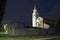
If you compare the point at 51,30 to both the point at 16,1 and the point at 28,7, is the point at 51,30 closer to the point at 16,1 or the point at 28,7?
the point at 28,7

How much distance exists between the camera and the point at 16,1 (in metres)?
3.34

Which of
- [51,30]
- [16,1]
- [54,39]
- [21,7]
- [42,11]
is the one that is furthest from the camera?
[42,11]

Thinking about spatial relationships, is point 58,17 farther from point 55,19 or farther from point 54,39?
point 54,39

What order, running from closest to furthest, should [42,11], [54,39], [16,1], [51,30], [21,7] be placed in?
1. [54,39]
2. [16,1]
3. [21,7]
4. [51,30]
5. [42,11]

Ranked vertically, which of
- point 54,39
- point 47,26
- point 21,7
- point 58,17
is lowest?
point 54,39

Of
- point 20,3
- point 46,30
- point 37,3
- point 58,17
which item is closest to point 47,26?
point 46,30

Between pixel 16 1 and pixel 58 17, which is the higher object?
pixel 16 1

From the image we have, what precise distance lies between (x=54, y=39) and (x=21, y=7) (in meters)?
1.39

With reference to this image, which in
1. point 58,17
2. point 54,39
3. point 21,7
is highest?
point 21,7

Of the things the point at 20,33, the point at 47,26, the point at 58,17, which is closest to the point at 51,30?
the point at 47,26

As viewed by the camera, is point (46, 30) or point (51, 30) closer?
point (51, 30)

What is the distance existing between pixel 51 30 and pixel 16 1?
1.44 m

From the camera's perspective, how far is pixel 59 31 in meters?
4.01

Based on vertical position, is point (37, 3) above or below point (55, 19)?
above
